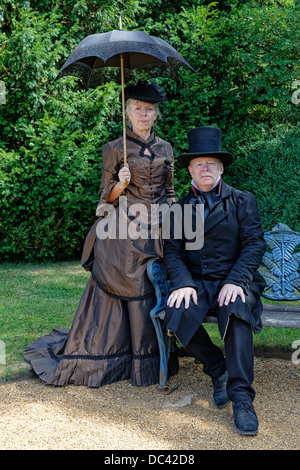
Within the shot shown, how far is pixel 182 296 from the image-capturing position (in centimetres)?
292

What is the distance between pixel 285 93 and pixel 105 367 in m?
4.86

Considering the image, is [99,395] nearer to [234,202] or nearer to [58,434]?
[58,434]

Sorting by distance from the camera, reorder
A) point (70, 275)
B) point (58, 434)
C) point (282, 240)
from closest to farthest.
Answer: point (58, 434) → point (282, 240) → point (70, 275)

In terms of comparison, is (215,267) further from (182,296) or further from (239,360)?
(239,360)

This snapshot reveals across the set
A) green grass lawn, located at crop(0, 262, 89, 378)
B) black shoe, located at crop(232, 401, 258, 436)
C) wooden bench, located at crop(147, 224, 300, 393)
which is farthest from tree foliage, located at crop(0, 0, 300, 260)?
black shoe, located at crop(232, 401, 258, 436)

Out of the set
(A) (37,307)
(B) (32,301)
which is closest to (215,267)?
(A) (37,307)

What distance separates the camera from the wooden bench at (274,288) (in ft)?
10.3

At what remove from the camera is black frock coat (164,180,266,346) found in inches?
115

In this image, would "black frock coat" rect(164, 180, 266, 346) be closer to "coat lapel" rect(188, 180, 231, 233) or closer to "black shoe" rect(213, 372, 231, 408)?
"coat lapel" rect(188, 180, 231, 233)

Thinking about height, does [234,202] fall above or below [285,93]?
below

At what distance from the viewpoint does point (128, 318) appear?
134 inches

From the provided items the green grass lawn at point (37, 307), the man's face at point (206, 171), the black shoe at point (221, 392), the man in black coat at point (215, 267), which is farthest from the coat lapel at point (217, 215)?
the green grass lawn at point (37, 307)
